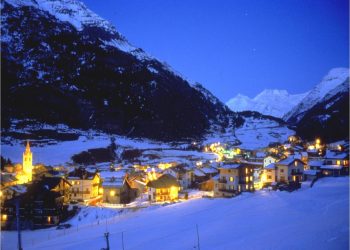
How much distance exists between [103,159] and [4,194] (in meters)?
54.3

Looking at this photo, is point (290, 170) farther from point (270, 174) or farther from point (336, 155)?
point (336, 155)

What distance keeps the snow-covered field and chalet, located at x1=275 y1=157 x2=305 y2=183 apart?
22.4 ft

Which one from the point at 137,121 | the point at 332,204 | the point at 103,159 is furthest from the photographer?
the point at 137,121

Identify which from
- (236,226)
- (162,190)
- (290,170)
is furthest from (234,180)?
(236,226)

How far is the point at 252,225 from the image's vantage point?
1010 inches

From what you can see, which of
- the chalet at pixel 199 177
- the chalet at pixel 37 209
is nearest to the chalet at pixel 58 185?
the chalet at pixel 37 209

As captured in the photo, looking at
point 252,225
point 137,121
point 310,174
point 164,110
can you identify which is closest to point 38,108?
point 137,121

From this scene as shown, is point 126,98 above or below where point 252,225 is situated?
above

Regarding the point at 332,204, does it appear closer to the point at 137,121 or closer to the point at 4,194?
the point at 4,194

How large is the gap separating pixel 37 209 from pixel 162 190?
1710cm

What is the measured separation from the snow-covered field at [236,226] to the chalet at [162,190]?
23.2 ft

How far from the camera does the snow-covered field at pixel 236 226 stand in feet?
67.6

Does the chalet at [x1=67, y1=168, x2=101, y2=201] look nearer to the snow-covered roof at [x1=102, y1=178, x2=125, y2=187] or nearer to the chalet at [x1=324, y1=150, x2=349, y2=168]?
the snow-covered roof at [x1=102, y1=178, x2=125, y2=187]

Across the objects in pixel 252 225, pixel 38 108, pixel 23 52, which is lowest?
pixel 252 225
